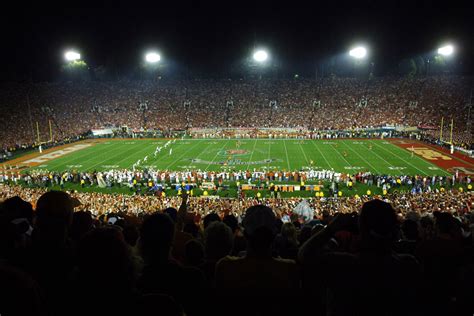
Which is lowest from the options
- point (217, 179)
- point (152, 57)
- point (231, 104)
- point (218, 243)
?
point (217, 179)

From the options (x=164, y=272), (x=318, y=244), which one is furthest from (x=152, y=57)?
(x=318, y=244)

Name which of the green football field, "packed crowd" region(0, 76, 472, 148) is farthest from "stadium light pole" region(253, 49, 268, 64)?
the green football field

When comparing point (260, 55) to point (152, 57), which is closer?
point (260, 55)

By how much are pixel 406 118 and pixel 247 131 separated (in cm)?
2128

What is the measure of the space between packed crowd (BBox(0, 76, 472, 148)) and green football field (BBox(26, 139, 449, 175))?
11114 millimetres

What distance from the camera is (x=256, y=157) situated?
36219mm

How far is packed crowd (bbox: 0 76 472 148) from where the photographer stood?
53094 mm

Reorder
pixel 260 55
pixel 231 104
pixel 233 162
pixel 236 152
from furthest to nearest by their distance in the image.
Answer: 1. pixel 260 55
2. pixel 231 104
3. pixel 236 152
4. pixel 233 162

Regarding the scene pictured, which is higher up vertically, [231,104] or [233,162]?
[231,104]

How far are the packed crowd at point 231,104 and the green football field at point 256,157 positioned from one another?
1111 cm

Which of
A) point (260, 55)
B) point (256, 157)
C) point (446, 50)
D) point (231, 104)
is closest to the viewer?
point (256, 157)

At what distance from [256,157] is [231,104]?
29579 millimetres

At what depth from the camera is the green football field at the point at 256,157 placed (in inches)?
1255

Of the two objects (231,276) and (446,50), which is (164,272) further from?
(446,50)
